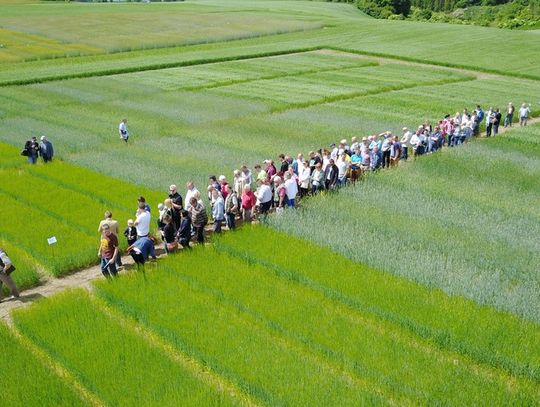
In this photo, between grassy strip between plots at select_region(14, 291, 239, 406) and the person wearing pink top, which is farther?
the person wearing pink top

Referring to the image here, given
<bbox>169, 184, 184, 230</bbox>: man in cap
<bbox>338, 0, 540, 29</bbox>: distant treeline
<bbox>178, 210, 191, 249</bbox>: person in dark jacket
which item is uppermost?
<bbox>338, 0, 540, 29</bbox>: distant treeline

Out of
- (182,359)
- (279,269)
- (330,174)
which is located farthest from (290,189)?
(182,359)

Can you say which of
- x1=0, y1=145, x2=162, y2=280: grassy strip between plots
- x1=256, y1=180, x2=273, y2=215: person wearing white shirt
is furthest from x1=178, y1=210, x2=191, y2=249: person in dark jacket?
x1=256, y1=180, x2=273, y2=215: person wearing white shirt

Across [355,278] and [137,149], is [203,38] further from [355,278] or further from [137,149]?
[355,278]

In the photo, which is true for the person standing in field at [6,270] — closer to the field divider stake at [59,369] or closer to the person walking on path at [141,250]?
the field divider stake at [59,369]

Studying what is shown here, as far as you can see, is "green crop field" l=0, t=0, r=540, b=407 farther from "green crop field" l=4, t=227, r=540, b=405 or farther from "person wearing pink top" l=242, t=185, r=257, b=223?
"person wearing pink top" l=242, t=185, r=257, b=223

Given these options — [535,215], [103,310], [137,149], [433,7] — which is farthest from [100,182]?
[433,7]
